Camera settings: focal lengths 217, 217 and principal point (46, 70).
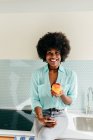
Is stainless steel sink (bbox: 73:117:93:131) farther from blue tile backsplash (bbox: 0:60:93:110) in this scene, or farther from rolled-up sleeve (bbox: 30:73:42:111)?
rolled-up sleeve (bbox: 30:73:42:111)

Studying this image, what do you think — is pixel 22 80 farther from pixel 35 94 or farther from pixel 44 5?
pixel 44 5

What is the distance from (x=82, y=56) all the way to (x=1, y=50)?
0.60 m

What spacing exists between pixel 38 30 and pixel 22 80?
431 mm

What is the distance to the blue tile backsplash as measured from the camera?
5.55 ft

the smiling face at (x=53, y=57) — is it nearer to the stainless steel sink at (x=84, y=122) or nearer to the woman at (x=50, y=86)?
the woman at (x=50, y=86)

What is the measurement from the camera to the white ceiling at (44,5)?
133cm

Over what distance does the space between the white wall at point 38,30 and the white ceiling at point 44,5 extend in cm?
6

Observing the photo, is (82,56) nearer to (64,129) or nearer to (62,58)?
(62,58)

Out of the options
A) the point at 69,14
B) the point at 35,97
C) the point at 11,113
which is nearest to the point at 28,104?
the point at 11,113

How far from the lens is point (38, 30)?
1.59 metres

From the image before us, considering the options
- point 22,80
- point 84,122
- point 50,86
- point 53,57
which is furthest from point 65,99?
point 22,80

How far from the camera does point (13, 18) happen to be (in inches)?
62.6

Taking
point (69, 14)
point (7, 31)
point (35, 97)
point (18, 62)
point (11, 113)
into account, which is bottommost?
point (11, 113)

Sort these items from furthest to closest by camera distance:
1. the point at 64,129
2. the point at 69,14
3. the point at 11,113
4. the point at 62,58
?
the point at 11,113
the point at 69,14
the point at 62,58
the point at 64,129
